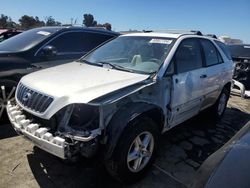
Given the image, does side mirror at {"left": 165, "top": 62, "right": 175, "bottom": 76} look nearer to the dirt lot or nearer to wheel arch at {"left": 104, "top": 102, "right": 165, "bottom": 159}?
wheel arch at {"left": 104, "top": 102, "right": 165, "bottom": 159}

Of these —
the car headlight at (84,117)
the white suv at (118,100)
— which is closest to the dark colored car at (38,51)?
the white suv at (118,100)

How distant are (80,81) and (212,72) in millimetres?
2734

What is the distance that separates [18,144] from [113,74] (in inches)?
76.1

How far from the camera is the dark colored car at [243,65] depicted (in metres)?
9.07

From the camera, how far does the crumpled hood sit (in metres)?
3.05

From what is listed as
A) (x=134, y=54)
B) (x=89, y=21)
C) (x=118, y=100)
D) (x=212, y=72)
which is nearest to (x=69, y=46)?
(x=134, y=54)

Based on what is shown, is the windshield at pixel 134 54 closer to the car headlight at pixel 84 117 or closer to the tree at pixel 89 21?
the car headlight at pixel 84 117

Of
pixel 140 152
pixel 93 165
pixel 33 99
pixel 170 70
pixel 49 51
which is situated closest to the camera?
pixel 33 99

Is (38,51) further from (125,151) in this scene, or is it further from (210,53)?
(210,53)

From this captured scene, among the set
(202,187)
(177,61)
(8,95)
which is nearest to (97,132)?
(202,187)

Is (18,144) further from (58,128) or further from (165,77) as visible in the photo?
(165,77)

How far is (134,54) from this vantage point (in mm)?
4223

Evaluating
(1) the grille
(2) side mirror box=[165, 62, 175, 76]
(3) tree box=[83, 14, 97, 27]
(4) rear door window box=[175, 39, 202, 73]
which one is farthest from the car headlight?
(3) tree box=[83, 14, 97, 27]

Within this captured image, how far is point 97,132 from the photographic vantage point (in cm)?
292
